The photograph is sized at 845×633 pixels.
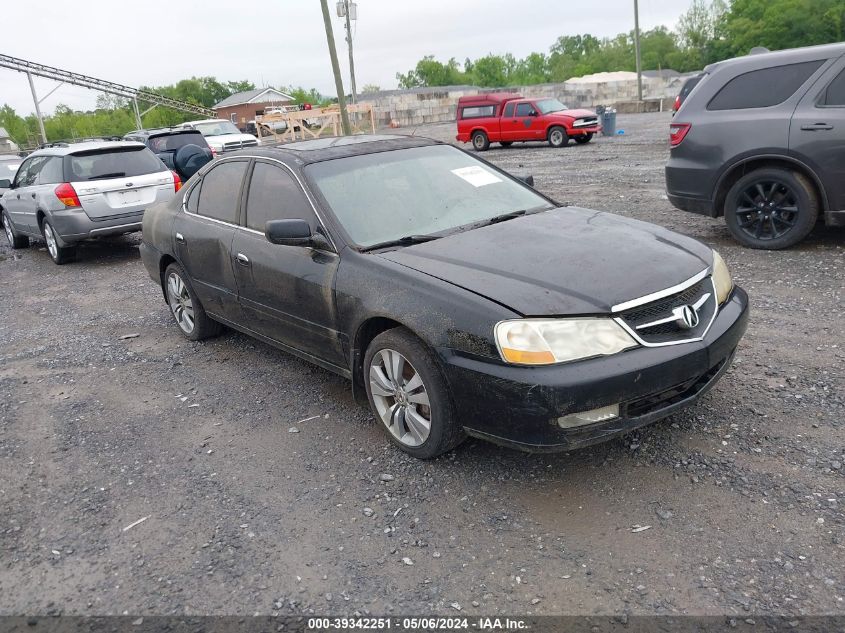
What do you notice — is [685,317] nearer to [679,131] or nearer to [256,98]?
[679,131]

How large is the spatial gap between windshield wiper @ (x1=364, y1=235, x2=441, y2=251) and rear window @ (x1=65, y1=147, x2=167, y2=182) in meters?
7.29

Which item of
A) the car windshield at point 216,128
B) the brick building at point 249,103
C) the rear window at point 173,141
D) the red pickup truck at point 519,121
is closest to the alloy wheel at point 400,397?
the rear window at point 173,141

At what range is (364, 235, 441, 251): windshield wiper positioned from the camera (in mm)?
3922

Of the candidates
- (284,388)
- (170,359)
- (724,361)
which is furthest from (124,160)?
(724,361)

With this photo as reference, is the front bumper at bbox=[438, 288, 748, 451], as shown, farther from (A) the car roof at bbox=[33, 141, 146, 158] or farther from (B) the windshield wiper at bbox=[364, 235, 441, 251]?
(A) the car roof at bbox=[33, 141, 146, 158]

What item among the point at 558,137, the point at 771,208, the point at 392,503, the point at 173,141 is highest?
the point at 173,141

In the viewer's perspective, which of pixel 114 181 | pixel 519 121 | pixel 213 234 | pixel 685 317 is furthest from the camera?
pixel 519 121

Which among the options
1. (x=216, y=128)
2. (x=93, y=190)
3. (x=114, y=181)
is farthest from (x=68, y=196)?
(x=216, y=128)

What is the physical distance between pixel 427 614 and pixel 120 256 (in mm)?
9326

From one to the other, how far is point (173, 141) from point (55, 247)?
688 cm

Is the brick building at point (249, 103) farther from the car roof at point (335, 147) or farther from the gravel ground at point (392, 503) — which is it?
the gravel ground at point (392, 503)

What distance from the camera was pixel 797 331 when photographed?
16.2 feet

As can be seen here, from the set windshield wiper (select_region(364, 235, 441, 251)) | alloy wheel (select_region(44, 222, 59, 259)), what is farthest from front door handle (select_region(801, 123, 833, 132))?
alloy wheel (select_region(44, 222, 59, 259))

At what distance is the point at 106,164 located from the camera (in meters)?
9.89
